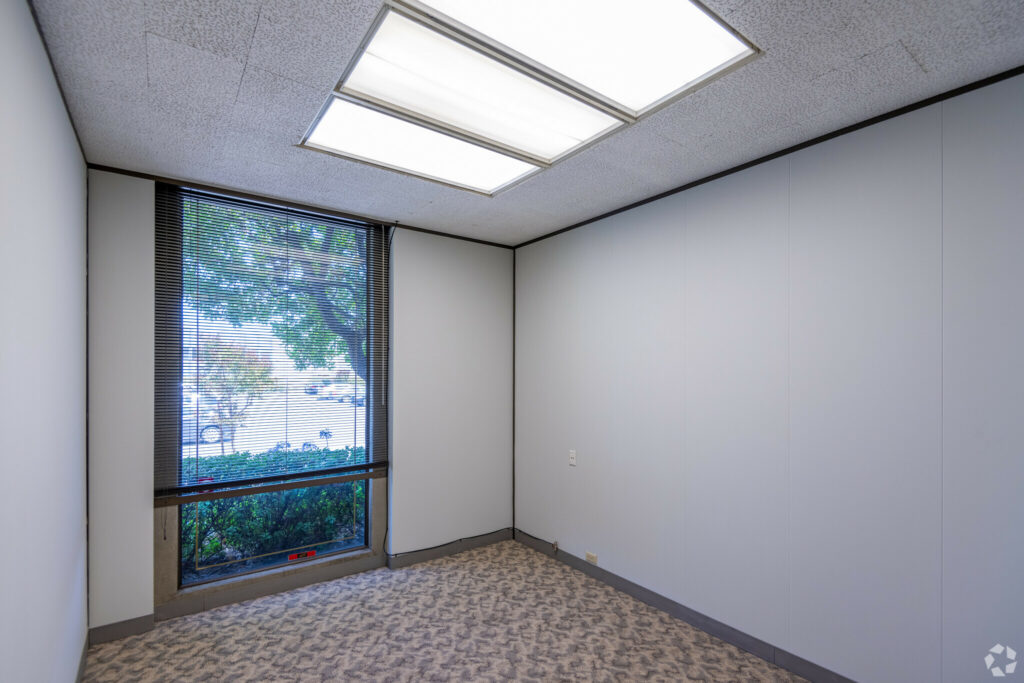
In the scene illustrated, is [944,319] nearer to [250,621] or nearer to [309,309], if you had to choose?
[309,309]

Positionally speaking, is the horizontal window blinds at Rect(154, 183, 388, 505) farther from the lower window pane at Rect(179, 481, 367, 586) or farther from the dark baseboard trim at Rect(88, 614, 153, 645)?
the dark baseboard trim at Rect(88, 614, 153, 645)

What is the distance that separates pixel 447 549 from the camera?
416cm

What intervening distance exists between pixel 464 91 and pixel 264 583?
11.3ft

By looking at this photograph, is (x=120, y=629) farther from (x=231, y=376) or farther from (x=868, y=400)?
(x=868, y=400)

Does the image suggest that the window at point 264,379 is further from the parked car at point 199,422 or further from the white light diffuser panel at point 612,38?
the white light diffuser panel at point 612,38

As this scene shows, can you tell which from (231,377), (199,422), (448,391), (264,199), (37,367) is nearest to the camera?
(37,367)

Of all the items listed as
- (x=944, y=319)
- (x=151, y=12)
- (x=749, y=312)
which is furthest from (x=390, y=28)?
(x=944, y=319)

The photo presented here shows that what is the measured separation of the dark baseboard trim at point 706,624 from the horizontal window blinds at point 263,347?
1798 mm

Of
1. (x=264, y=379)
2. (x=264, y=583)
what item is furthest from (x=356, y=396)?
(x=264, y=583)

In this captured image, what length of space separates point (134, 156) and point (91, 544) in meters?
2.24

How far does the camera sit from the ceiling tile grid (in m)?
1.64

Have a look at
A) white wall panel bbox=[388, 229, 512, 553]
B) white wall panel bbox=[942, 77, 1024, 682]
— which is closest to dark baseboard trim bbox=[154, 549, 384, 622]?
white wall panel bbox=[388, 229, 512, 553]

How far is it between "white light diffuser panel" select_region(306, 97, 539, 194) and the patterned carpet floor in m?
2.76

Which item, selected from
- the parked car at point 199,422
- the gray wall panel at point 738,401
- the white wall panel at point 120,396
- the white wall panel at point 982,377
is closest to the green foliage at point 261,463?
the parked car at point 199,422
